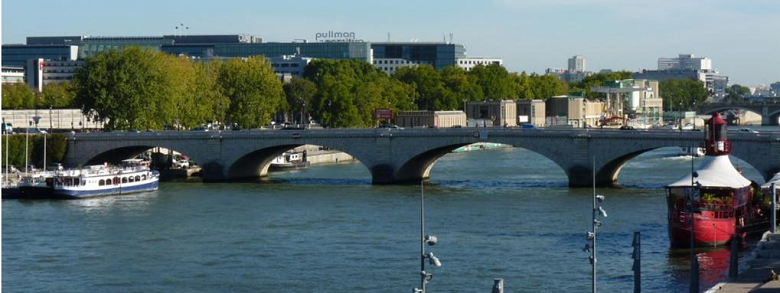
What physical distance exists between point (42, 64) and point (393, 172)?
359 ft

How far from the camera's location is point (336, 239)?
147 ft

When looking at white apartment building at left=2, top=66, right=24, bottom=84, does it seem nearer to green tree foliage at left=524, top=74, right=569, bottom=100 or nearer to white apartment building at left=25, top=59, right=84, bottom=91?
white apartment building at left=25, top=59, right=84, bottom=91

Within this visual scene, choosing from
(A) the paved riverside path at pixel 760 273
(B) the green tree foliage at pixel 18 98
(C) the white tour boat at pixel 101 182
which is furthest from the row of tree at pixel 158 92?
(A) the paved riverside path at pixel 760 273

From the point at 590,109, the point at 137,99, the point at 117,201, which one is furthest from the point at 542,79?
the point at 117,201

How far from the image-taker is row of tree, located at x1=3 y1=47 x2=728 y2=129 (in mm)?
86688

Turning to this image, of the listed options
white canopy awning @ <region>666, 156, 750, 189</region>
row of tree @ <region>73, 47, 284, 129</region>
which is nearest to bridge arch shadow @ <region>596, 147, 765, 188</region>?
white canopy awning @ <region>666, 156, 750, 189</region>

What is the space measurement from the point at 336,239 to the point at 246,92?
54592mm

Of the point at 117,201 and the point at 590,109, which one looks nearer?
the point at 117,201

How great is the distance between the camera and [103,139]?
75.9 m

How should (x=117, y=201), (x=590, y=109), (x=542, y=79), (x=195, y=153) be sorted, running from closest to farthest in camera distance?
(x=117, y=201) → (x=195, y=153) → (x=590, y=109) → (x=542, y=79)

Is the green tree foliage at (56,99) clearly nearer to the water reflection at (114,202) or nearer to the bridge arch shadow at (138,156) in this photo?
the bridge arch shadow at (138,156)

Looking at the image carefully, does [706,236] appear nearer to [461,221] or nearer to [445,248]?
[445,248]

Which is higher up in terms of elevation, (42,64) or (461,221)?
(42,64)

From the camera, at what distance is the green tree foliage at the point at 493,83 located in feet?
477
